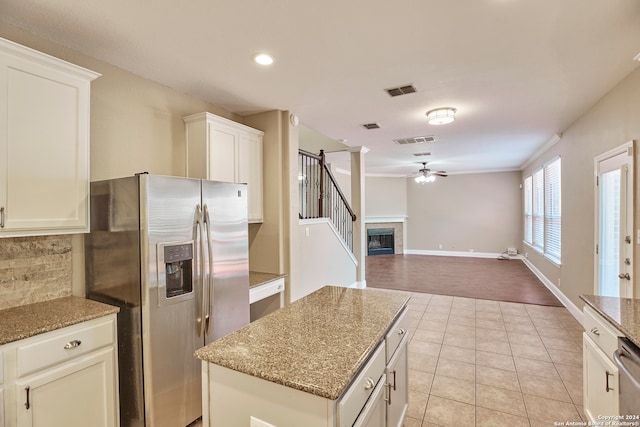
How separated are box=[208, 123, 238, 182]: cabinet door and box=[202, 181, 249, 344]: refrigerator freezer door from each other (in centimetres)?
48

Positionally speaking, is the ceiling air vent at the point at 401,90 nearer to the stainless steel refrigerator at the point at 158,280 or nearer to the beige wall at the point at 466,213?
the stainless steel refrigerator at the point at 158,280

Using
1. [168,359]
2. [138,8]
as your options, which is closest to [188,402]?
[168,359]

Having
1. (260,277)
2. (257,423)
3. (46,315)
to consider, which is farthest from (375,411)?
(260,277)

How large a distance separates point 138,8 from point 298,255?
2891 millimetres

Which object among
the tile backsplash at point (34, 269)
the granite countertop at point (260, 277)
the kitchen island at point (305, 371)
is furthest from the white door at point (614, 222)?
the tile backsplash at point (34, 269)

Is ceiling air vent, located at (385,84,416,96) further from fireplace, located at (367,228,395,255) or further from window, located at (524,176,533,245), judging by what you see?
fireplace, located at (367,228,395,255)

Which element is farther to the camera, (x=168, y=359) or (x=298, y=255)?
(x=298, y=255)

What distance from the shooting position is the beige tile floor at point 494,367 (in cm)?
235

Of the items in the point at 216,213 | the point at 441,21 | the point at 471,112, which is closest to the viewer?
the point at 441,21

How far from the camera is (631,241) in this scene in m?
2.71

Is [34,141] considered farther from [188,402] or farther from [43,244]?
[188,402]

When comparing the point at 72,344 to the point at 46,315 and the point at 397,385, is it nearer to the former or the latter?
the point at 46,315

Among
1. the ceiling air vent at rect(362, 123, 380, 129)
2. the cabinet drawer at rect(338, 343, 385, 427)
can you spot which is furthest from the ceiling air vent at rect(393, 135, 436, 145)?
the cabinet drawer at rect(338, 343, 385, 427)

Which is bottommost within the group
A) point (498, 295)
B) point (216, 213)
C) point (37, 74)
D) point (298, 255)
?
point (498, 295)
